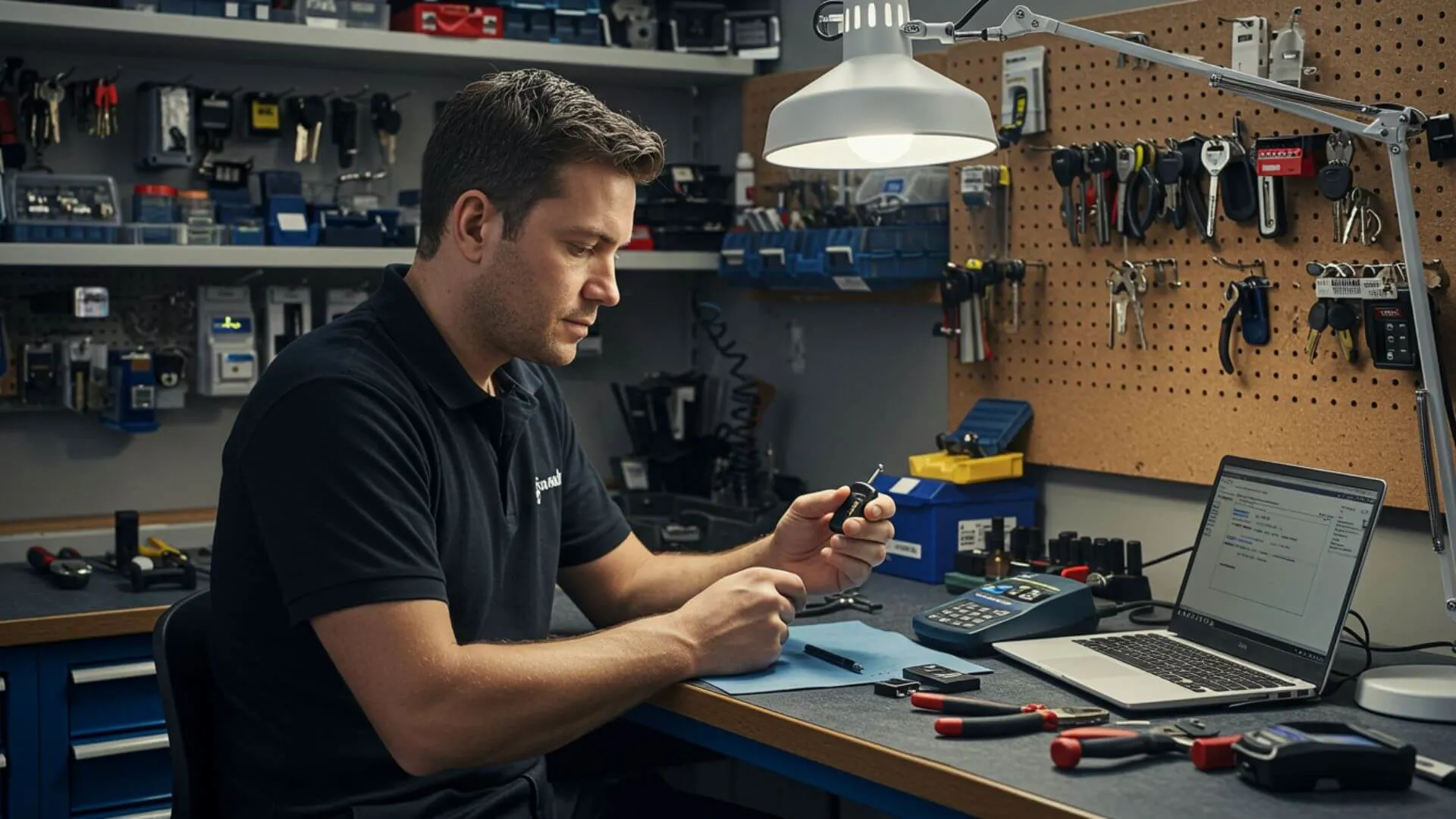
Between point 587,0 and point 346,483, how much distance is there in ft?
6.01

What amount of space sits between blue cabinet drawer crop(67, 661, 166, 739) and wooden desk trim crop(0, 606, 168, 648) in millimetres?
55

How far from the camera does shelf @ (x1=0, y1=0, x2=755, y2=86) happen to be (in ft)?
8.30

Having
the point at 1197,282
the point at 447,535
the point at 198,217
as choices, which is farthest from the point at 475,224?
the point at 198,217

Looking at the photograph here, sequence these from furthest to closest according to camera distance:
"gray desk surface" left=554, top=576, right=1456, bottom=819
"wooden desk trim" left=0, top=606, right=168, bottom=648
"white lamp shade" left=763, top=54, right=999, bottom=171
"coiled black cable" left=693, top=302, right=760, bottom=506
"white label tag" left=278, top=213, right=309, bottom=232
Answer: "coiled black cable" left=693, top=302, right=760, bottom=506 < "white label tag" left=278, top=213, right=309, bottom=232 < "wooden desk trim" left=0, top=606, right=168, bottom=648 < "white lamp shade" left=763, top=54, right=999, bottom=171 < "gray desk surface" left=554, top=576, right=1456, bottom=819

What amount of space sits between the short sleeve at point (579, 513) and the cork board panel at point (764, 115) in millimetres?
1099

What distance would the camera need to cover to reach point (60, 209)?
264 centimetres

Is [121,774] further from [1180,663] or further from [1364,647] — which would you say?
[1364,647]

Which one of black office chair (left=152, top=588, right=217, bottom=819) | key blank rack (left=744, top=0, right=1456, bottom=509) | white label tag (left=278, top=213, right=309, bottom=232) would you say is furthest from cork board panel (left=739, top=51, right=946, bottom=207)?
black office chair (left=152, top=588, right=217, bottom=819)

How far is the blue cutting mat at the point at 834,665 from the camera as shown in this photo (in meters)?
1.71

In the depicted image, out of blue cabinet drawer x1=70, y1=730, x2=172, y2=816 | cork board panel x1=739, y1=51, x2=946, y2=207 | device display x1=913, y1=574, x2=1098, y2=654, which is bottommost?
blue cabinet drawer x1=70, y1=730, x2=172, y2=816

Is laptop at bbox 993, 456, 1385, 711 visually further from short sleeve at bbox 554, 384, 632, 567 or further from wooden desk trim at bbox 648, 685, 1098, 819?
short sleeve at bbox 554, 384, 632, 567

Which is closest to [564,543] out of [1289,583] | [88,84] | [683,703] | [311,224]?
[683,703]

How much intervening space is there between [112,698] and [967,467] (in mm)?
1440

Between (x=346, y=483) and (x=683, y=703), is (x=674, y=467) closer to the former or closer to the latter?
(x=683, y=703)
